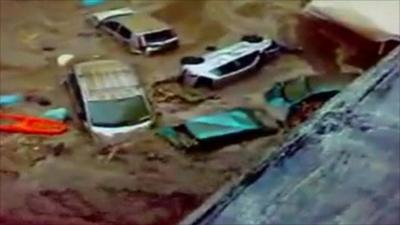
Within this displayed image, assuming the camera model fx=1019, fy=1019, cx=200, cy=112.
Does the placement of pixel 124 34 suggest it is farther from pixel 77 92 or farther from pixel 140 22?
pixel 77 92

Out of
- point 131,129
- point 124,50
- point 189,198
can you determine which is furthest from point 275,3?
point 189,198

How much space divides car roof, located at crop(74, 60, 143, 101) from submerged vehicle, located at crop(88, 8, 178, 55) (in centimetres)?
7

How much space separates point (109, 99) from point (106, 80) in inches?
2.3

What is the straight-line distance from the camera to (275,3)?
168 cm

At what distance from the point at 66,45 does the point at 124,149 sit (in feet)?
1.10

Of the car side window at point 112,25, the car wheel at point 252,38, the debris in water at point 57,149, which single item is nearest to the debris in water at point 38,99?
Result: the debris in water at point 57,149

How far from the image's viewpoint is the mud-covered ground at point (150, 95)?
1.16 metres

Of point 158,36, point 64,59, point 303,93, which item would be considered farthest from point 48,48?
point 303,93

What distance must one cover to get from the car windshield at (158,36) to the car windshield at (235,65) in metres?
0.13

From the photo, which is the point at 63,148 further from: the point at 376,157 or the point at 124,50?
the point at 376,157

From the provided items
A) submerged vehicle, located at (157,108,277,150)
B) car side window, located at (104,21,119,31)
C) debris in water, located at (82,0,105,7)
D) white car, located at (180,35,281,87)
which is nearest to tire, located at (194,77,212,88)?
white car, located at (180,35,281,87)

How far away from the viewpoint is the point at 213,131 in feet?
4.19

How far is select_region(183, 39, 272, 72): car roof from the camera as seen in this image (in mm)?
1436

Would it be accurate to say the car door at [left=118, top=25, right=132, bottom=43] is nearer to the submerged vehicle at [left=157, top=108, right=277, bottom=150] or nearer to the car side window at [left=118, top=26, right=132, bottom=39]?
the car side window at [left=118, top=26, right=132, bottom=39]
